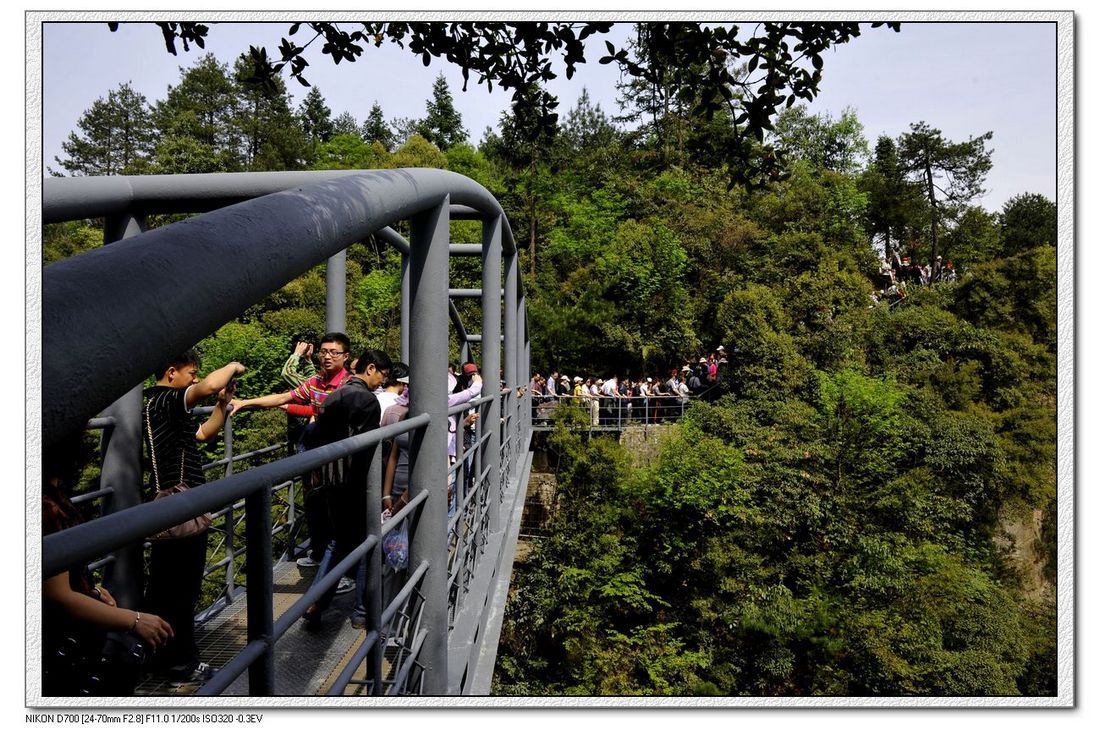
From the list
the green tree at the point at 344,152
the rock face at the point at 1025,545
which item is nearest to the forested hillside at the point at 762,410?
the rock face at the point at 1025,545

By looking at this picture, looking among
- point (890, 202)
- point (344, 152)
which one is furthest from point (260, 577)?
point (344, 152)

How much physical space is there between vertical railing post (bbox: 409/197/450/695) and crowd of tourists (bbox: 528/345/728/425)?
74.6 ft

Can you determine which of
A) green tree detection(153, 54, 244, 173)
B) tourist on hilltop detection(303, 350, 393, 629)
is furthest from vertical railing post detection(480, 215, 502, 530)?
green tree detection(153, 54, 244, 173)

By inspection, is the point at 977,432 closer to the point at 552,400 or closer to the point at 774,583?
the point at 774,583

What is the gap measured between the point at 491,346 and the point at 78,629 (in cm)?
312

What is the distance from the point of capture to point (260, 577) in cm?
98

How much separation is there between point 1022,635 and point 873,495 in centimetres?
478

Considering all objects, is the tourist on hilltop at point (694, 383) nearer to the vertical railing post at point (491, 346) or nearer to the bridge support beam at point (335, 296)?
the vertical railing post at point (491, 346)

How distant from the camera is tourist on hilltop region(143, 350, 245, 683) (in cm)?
227

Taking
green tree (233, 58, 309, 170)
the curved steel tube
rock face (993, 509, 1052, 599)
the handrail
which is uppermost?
green tree (233, 58, 309, 170)

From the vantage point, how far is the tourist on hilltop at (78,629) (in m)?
0.89

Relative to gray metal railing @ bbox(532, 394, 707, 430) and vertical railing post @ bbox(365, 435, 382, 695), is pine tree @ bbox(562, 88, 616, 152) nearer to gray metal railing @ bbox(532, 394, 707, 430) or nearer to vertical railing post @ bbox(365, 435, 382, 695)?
gray metal railing @ bbox(532, 394, 707, 430)

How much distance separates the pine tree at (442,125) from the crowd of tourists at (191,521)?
123ft

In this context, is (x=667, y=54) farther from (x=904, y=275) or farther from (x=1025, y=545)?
(x=904, y=275)
